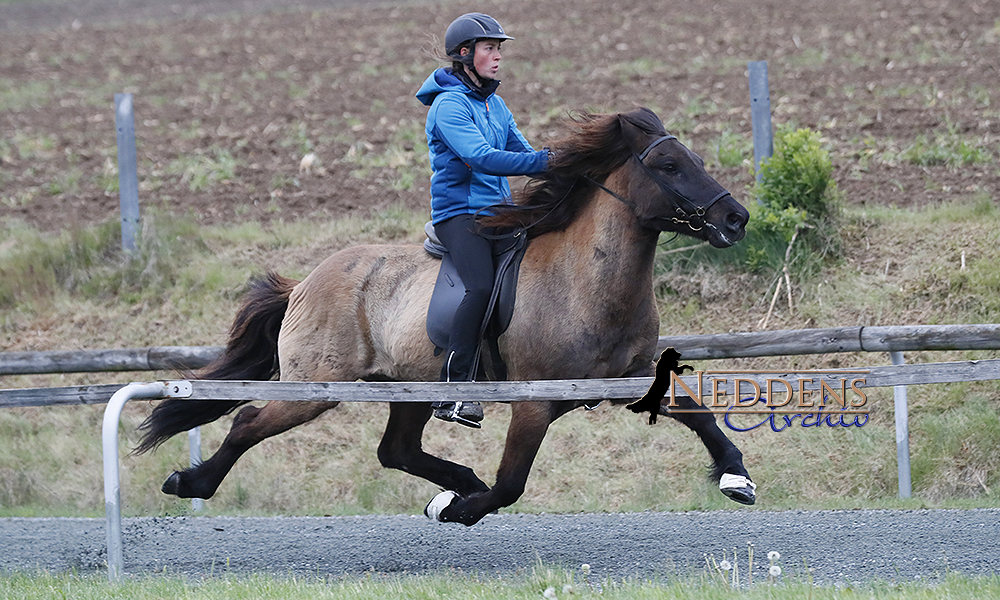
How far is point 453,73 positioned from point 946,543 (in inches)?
141

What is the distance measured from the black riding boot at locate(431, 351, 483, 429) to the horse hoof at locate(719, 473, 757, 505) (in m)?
1.28

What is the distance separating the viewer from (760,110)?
31.9 feet

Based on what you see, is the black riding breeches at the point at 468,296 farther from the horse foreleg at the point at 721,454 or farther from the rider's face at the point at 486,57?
the horse foreleg at the point at 721,454

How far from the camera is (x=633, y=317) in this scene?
5.67 m

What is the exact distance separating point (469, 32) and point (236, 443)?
2717 millimetres

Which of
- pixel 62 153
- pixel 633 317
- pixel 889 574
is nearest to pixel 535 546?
pixel 633 317

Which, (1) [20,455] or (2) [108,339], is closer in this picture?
(1) [20,455]

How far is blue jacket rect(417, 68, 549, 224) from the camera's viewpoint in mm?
5723

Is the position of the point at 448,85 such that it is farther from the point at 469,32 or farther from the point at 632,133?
the point at 632,133

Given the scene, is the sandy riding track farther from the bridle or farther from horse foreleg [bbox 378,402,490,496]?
the bridle

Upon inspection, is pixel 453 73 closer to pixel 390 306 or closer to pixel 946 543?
pixel 390 306

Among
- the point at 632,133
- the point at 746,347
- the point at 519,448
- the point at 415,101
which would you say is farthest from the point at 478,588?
the point at 415,101

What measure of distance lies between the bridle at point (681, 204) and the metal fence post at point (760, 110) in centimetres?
426

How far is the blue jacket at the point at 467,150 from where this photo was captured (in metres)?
5.72
